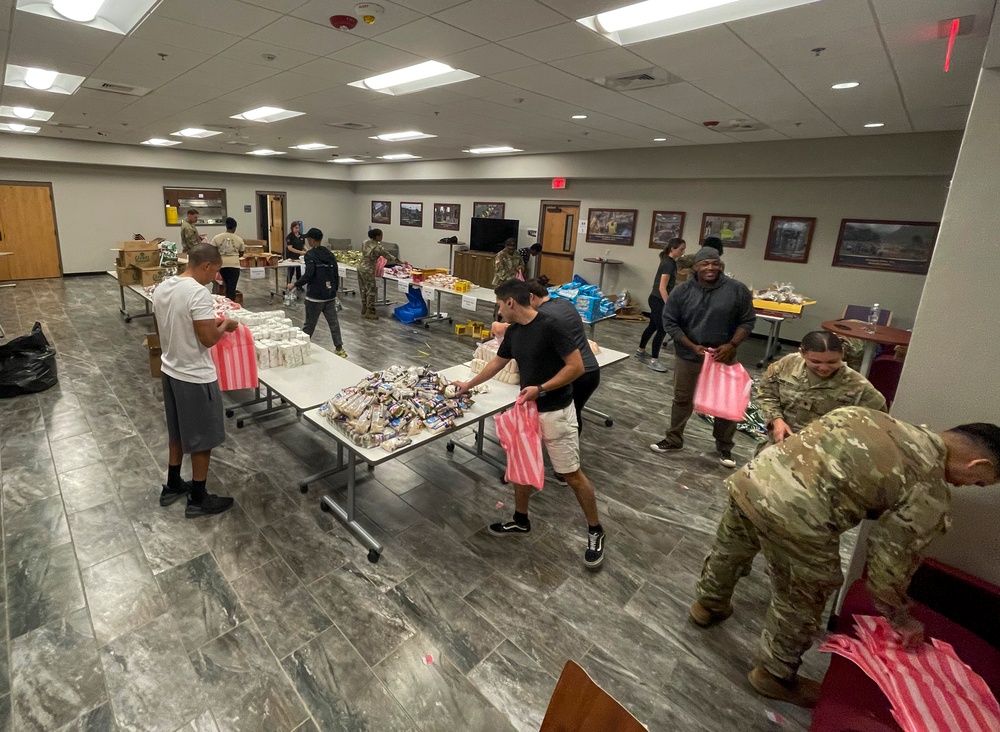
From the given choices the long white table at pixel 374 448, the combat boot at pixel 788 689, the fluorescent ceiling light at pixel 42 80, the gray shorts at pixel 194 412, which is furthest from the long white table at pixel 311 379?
the fluorescent ceiling light at pixel 42 80

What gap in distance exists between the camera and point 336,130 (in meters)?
7.77

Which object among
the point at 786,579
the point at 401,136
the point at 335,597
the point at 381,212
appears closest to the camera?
the point at 786,579

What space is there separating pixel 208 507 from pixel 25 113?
7.91 metres

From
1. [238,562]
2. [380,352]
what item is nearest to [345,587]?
[238,562]

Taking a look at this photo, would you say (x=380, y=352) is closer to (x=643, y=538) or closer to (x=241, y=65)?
(x=241, y=65)

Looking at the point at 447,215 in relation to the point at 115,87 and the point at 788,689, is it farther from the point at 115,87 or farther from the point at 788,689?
the point at 788,689

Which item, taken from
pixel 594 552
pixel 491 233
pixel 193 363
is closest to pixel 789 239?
pixel 491 233

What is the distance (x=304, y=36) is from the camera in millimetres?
3486

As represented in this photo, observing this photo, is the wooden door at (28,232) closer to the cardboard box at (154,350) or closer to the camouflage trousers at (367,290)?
the camouflage trousers at (367,290)

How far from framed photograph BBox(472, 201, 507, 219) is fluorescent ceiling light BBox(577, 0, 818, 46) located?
29.4 feet

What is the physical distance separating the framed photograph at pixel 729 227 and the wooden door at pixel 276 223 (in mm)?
12312

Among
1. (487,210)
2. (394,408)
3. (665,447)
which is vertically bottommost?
(665,447)

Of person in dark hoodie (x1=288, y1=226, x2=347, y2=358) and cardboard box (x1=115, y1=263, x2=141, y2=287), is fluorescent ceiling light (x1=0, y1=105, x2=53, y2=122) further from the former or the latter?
person in dark hoodie (x1=288, y1=226, x2=347, y2=358)

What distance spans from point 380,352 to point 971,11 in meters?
6.06
